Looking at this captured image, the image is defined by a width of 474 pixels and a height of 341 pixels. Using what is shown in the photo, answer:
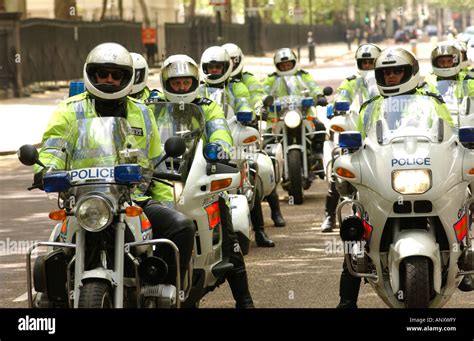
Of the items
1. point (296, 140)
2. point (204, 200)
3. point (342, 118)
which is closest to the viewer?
point (204, 200)

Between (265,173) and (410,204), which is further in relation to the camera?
(265,173)

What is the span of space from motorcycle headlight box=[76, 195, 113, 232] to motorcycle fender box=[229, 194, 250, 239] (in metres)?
2.42

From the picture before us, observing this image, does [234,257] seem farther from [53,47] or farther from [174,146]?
[53,47]

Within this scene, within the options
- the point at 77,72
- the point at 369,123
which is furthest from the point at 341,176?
the point at 77,72

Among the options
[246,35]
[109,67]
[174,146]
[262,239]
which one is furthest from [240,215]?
[246,35]

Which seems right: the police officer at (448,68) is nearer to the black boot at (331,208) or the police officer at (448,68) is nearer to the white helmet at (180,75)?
the black boot at (331,208)

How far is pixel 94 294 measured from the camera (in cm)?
646

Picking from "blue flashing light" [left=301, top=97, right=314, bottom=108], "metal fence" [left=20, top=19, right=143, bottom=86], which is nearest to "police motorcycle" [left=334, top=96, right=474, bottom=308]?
"blue flashing light" [left=301, top=97, right=314, bottom=108]

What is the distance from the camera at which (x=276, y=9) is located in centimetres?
8506

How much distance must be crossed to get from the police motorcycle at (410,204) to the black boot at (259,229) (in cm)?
441

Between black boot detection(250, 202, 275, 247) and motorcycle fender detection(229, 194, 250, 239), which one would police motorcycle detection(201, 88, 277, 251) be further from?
motorcycle fender detection(229, 194, 250, 239)

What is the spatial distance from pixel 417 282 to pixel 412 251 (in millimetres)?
163

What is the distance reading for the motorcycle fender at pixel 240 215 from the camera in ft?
29.6

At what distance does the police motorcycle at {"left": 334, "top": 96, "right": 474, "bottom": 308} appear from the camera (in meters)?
7.42
